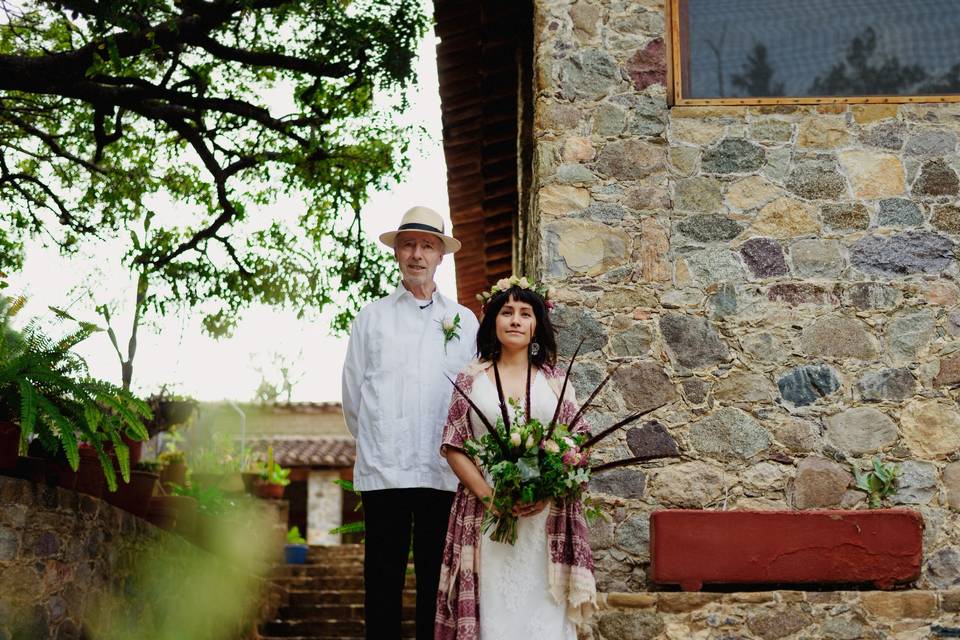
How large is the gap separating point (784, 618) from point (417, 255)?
1.87 m

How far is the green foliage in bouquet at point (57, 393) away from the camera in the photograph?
426cm

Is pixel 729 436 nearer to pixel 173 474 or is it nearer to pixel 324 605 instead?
pixel 173 474

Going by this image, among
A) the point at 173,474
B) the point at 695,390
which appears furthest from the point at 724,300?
the point at 173,474

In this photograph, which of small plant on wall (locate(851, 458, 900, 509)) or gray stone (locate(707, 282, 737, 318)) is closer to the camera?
small plant on wall (locate(851, 458, 900, 509))

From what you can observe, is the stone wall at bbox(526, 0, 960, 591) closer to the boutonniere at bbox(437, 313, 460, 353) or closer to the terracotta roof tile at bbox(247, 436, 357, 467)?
the boutonniere at bbox(437, 313, 460, 353)

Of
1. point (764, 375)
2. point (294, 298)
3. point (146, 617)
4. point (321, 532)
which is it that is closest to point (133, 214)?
point (294, 298)

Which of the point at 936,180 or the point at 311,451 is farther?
the point at 311,451

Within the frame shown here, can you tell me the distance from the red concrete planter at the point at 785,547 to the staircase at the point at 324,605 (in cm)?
568

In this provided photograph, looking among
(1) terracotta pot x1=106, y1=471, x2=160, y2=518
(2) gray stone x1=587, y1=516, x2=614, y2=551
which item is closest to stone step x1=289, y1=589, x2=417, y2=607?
(1) terracotta pot x1=106, y1=471, x2=160, y2=518

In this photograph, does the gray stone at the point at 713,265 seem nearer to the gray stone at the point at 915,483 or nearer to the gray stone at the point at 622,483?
the gray stone at the point at 622,483

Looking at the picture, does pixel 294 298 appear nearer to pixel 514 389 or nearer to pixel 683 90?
pixel 683 90

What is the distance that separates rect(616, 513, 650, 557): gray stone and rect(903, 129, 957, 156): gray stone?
1.91 metres

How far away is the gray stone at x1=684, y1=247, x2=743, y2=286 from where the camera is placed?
4.36 metres

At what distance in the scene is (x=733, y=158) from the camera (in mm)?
4461
